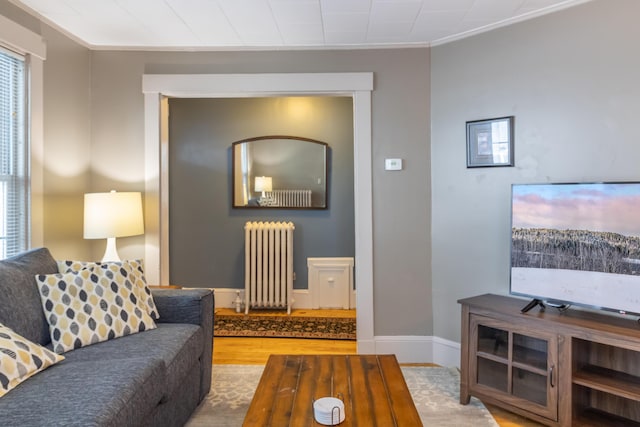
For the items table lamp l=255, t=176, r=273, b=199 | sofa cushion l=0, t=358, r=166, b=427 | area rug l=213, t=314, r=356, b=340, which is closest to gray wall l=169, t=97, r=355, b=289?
table lamp l=255, t=176, r=273, b=199

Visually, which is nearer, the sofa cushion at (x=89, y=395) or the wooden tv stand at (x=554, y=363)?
the sofa cushion at (x=89, y=395)

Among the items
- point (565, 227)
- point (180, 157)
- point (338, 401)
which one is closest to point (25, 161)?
point (180, 157)

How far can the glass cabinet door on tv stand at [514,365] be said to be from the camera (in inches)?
82.4

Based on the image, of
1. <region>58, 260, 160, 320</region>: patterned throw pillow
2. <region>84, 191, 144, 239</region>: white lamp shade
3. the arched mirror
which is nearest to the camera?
<region>58, 260, 160, 320</region>: patterned throw pillow

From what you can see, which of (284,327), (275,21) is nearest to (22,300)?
(275,21)

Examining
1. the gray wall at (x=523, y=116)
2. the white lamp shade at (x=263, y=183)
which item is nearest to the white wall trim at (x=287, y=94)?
the gray wall at (x=523, y=116)

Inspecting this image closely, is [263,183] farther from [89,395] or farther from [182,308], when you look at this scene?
[89,395]

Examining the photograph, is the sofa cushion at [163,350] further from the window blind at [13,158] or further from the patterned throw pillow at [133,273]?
the window blind at [13,158]

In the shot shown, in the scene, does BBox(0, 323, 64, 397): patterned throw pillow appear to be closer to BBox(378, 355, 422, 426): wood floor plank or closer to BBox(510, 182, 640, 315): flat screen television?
BBox(378, 355, 422, 426): wood floor plank

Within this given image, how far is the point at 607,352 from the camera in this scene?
84.7 inches

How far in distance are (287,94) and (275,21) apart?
0.60 metres

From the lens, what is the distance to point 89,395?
1382 millimetres

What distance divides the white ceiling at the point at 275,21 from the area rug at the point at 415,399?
246 cm

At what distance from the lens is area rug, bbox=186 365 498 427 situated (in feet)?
7.36
